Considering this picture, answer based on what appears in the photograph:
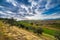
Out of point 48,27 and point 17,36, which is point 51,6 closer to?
point 48,27

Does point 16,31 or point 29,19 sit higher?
point 29,19

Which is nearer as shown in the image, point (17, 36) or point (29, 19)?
point (17, 36)

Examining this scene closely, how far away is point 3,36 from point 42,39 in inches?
52.8

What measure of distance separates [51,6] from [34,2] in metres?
0.70

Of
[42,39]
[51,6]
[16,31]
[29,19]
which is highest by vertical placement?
[51,6]

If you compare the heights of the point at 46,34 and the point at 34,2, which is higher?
the point at 34,2

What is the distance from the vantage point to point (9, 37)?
14.2 feet

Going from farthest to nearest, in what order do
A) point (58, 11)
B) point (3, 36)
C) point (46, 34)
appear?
point (58, 11)
point (46, 34)
point (3, 36)

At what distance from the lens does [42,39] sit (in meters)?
4.73

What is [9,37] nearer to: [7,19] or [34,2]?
[7,19]

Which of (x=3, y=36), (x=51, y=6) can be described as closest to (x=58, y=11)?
(x=51, y=6)

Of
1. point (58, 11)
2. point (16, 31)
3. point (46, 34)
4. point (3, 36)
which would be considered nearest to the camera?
point (3, 36)

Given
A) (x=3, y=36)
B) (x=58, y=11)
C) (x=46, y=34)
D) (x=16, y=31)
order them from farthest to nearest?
1. (x=58, y=11)
2. (x=46, y=34)
3. (x=16, y=31)
4. (x=3, y=36)

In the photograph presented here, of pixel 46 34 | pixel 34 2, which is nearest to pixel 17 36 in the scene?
pixel 46 34
